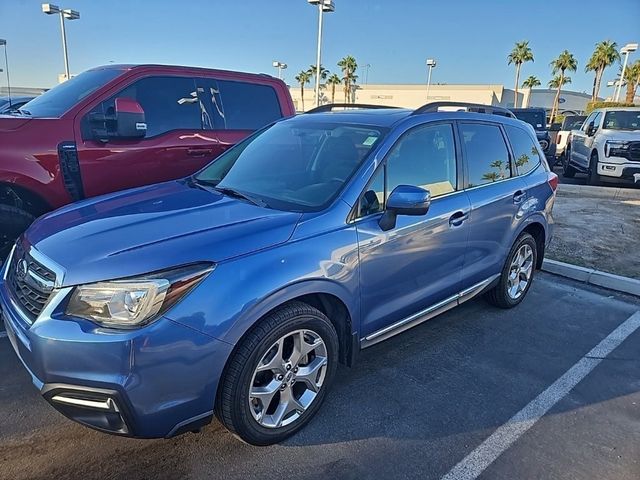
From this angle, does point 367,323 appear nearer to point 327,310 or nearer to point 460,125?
point 327,310

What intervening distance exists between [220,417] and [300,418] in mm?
505

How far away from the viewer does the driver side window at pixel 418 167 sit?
2967 mm

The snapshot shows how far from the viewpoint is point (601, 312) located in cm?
454

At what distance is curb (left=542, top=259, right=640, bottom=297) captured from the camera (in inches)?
197

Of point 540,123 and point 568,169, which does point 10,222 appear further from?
point 540,123

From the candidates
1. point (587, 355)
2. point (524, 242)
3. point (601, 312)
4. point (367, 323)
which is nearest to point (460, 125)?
point (524, 242)

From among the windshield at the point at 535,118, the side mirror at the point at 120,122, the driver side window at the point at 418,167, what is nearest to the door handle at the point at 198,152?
the side mirror at the point at 120,122

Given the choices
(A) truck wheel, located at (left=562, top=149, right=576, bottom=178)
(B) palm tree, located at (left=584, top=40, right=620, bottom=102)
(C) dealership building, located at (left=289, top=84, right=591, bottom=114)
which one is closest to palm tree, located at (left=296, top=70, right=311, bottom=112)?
(C) dealership building, located at (left=289, top=84, right=591, bottom=114)

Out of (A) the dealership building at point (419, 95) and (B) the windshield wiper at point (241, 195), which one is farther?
(A) the dealership building at point (419, 95)

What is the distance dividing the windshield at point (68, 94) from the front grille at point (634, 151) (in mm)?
11365

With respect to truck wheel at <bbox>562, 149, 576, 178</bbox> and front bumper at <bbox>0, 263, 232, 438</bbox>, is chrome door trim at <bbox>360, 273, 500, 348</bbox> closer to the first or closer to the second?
front bumper at <bbox>0, 263, 232, 438</bbox>

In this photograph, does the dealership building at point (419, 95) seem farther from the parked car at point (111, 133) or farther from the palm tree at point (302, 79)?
the parked car at point (111, 133)

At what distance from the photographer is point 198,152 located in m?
5.05

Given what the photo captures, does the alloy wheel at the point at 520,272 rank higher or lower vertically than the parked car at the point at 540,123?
lower
